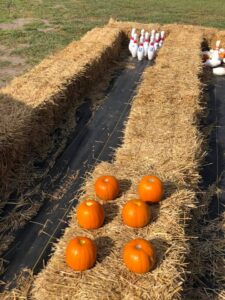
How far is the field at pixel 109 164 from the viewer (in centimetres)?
452

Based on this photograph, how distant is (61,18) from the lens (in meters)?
23.0

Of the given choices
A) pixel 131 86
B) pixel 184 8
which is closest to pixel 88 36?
pixel 131 86

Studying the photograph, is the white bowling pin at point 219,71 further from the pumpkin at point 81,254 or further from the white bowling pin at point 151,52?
the pumpkin at point 81,254

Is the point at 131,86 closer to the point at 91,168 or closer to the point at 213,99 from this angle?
the point at 213,99

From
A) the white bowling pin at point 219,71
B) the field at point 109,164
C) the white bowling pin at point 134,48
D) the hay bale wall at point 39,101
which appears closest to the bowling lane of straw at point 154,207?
the field at point 109,164

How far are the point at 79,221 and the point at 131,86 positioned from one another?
748 centimetres

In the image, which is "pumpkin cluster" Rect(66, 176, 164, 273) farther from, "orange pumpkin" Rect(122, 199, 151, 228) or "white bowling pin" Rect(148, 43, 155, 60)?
"white bowling pin" Rect(148, 43, 155, 60)

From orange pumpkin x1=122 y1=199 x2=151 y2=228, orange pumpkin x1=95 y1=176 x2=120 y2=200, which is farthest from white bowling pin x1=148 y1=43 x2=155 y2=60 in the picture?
orange pumpkin x1=122 y1=199 x2=151 y2=228

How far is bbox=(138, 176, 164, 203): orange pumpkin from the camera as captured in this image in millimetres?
5340

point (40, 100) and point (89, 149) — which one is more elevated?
point (40, 100)

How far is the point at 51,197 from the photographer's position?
671 cm

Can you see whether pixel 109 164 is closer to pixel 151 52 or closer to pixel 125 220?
pixel 125 220

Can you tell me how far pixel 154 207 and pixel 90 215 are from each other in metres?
1.11

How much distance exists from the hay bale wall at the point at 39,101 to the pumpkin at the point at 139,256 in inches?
128
